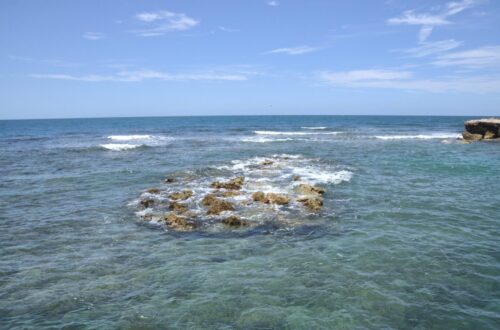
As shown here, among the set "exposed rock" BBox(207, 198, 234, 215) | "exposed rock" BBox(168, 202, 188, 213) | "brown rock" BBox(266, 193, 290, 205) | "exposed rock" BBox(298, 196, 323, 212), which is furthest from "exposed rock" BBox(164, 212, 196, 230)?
"exposed rock" BBox(298, 196, 323, 212)

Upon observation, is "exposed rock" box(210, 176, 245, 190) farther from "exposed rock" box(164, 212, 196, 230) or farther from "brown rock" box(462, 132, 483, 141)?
"brown rock" box(462, 132, 483, 141)

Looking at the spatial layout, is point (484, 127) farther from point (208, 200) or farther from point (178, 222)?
point (178, 222)

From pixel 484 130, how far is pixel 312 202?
33.1 meters

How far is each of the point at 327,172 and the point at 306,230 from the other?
1119 cm

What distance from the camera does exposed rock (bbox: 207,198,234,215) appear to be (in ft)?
46.8

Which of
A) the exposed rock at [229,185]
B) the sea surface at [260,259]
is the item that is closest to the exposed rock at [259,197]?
the sea surface at [260,259]

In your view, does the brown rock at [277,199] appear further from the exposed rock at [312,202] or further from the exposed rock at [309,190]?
the exposed rock at [309,190]

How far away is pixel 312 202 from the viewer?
14.9m

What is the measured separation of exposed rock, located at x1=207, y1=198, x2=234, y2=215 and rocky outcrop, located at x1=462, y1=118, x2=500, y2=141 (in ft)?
110

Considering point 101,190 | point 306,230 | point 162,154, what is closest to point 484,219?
point 306,230

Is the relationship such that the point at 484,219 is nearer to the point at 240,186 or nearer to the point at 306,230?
the point at 306,230

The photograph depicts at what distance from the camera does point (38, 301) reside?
27.1ft

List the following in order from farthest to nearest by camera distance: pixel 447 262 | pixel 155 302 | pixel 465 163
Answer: pixel 465 163 < pixel 447 262 < pixel 155 302

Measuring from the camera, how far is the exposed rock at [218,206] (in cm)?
1428
